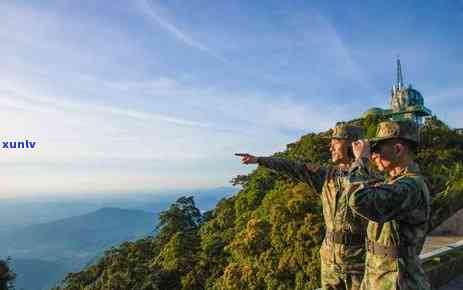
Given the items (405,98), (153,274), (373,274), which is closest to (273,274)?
(373,274)

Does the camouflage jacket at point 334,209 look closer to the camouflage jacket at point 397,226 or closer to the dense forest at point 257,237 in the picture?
the dense forest at point 257,237

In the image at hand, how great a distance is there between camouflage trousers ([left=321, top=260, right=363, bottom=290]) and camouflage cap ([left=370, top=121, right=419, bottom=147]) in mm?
1801

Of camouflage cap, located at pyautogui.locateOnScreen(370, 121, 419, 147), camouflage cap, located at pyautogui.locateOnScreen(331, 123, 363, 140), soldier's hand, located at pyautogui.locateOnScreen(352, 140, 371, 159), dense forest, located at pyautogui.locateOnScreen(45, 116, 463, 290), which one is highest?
camouflage cap, located at pyautogui.locateOnScreen(331, 123, 363, 140)

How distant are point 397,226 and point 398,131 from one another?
694 mm

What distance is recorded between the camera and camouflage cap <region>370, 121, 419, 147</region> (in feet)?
9.75

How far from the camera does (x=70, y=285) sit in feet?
130

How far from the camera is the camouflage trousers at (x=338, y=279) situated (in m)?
4.22

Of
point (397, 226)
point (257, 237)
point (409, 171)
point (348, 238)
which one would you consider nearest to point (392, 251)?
point (397, 226)

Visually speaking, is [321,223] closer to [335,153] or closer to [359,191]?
[335,153]

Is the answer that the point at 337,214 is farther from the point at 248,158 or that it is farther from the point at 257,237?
the point at 257,237

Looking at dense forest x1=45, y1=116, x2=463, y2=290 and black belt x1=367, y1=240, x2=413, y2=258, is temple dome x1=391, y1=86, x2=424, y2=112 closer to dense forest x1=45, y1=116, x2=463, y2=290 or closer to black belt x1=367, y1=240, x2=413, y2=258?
dense forest x1=45, y1=116, x2=463, y2=290

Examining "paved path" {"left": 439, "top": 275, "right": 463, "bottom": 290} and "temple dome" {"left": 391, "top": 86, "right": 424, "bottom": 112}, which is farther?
"temple dome" {"left": 391, "top": 86, "right": 424, "bottom": 112}

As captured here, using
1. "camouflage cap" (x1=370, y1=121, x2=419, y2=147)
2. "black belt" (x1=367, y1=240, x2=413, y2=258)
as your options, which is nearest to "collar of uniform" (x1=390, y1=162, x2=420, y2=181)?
"camouflage cap" (x1=370, y1=121, x2=419, y2=147)

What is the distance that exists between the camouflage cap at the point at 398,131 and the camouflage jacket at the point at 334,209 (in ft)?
3.68
